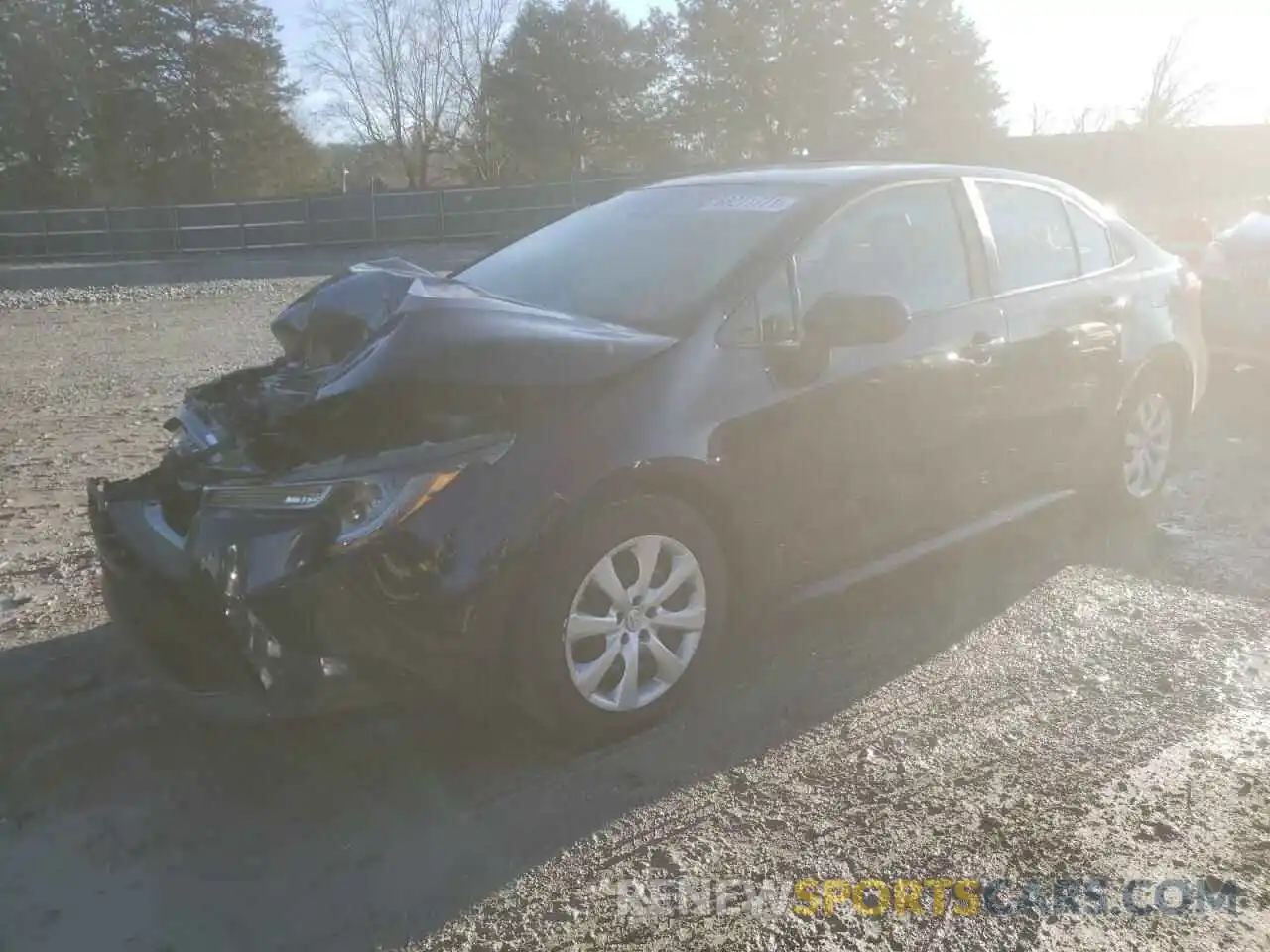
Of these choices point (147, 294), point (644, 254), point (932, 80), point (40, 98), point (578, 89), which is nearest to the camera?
point (644, 254)

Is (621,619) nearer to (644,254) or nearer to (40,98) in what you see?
(644,254)

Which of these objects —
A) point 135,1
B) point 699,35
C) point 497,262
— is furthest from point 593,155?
point 497,262

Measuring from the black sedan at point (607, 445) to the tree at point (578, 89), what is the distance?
41.0 metres

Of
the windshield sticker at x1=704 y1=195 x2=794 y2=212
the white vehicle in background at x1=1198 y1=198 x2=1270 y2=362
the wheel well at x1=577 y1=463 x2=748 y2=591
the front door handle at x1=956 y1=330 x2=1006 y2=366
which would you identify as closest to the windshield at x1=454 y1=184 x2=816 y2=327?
the windshield sticker at x1=704 y1=195 x2=794 y2=212

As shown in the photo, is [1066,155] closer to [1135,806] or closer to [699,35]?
[699,35]

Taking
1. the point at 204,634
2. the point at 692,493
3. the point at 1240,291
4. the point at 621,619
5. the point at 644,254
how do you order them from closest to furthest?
the point at 204,634
the point at 621,619
the point at 692,493
the point at 644,254
the point at 1240,291

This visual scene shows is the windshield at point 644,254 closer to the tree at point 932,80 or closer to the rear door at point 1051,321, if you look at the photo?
the rear door at point 1051,321

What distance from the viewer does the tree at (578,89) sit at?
44344 mm

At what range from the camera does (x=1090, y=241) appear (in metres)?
5.38

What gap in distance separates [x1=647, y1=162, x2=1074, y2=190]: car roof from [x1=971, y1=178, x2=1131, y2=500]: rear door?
11 cm

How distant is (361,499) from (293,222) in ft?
98.7

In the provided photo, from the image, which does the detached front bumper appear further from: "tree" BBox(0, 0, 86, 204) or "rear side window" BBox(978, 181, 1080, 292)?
"tree" BBox(0, 0, 86, 204)

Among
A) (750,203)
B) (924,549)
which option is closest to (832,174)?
(750,203)

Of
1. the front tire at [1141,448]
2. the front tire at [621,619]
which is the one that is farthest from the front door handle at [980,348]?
the front tire at [621,619]
